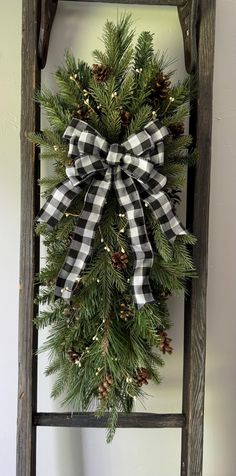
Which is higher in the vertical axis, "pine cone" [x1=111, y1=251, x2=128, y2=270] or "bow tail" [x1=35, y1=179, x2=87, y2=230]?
"bow tail" [x1=35, y1=179, x2=87, y2=230]

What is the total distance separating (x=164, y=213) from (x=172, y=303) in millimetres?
249

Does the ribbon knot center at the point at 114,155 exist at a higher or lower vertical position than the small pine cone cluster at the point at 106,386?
higher

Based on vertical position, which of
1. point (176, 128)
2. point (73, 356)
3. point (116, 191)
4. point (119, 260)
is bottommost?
point (73, 356)

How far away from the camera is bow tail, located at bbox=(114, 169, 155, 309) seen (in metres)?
0.64

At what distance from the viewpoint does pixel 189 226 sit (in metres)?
0.74

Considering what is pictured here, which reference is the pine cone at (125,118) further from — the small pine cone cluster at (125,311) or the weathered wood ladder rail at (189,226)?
the small pine cone cluster at (125,311)

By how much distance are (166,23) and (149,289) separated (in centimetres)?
48

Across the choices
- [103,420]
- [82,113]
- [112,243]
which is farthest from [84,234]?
[103,420]

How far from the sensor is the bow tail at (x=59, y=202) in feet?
2.10

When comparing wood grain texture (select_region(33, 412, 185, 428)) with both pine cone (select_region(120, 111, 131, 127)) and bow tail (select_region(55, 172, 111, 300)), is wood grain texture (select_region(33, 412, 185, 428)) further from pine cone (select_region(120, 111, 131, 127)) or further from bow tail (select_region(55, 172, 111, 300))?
pine cone (select_region(120, 111, 131, 127))

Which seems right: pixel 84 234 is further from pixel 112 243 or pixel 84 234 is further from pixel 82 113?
pixel 82 113

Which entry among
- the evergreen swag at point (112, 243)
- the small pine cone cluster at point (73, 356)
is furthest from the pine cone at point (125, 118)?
the small pine cone cluster at point (73, 356)

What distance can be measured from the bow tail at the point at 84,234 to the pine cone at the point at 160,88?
0.47ft

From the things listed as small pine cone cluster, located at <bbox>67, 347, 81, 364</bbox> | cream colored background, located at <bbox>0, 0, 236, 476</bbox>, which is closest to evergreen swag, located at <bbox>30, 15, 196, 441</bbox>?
small pine cone cluster, located at <bbox>67, 347, 81, 364</bbox>
